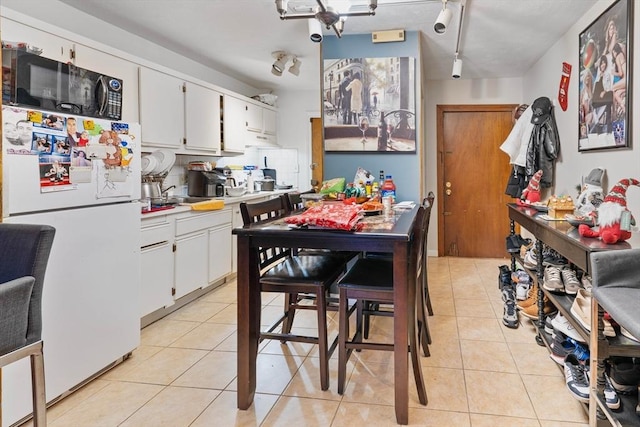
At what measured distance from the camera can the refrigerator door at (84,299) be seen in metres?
1.93

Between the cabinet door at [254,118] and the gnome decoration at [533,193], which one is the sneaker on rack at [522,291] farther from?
the cabinet door at [254,118]

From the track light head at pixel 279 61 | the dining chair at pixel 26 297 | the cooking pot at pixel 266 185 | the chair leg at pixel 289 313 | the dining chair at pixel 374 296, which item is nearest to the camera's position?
the dining chair at pixel 26 297

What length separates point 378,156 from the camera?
3.74 metres

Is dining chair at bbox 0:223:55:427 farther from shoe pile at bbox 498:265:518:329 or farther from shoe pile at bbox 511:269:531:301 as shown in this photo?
shoe pile at bbox 511:269:531:301

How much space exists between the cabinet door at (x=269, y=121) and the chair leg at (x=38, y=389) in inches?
178

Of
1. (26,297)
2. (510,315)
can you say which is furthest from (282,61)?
(26,297)

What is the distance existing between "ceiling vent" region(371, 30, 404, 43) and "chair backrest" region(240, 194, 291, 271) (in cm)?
170

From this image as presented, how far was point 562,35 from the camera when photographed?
146 inches

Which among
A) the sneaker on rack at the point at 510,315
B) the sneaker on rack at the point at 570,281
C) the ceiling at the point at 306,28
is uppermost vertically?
the ceiling at the point at 306,28

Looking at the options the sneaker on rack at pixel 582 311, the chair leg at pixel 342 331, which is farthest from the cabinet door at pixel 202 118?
the sneaker on rack at pixel 582 311

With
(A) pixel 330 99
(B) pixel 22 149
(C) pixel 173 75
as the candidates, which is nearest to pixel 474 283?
(A) pixel 330 99

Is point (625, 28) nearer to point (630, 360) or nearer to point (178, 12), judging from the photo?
point (630, 360)

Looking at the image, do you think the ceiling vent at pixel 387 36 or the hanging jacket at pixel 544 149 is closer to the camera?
the ceiling vent at pixel 387 36

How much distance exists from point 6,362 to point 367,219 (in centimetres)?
166
